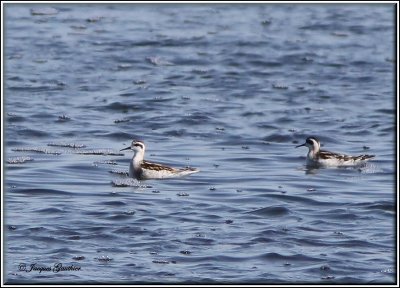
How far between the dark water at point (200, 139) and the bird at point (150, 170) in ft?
0.98

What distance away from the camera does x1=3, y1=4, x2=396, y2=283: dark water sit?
16766 millimetres

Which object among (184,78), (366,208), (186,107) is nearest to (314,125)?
(186,107)

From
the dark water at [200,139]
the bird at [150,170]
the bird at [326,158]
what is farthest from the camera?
the bird at [326,158]

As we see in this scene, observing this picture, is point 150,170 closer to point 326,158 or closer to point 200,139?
point 200,139

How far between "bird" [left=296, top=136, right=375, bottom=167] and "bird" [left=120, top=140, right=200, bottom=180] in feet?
9.78

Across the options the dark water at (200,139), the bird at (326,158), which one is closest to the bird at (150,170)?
the dark water at (200,139)

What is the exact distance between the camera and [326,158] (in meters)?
25.3

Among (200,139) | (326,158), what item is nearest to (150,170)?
(200,139)

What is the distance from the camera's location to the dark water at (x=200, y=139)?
660 inches

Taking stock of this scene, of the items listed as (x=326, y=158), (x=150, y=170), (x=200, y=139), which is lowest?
(x=200, y=139)

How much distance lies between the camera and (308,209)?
Answer: 20.6m

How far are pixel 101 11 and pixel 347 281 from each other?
30652 millimetres

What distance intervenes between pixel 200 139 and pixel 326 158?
349 cm

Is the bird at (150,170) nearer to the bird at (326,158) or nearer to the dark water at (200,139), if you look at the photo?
the dark water at (200,139)
